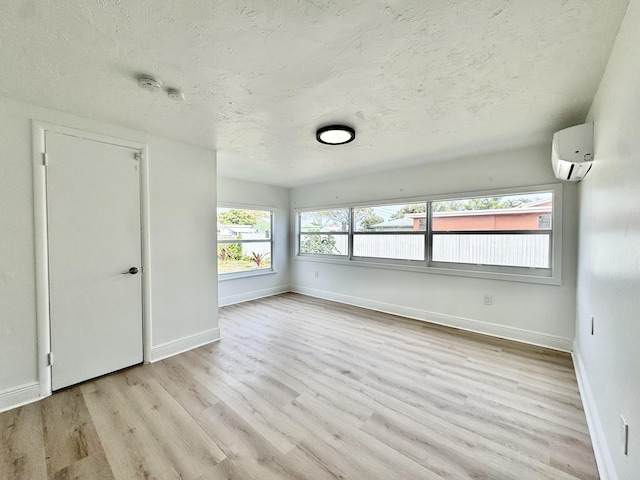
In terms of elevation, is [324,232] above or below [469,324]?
above

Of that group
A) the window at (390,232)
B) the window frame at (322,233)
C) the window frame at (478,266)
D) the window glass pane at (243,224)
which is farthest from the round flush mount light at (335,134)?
the window glass pane at (243,224)

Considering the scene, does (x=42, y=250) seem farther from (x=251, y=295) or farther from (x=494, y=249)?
(x=494, y=249)

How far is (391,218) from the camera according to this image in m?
4.36

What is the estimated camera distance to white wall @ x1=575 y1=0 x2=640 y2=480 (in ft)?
3.57

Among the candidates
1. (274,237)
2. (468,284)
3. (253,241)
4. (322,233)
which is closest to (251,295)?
(253,241)

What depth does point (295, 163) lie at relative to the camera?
3805 millimetres

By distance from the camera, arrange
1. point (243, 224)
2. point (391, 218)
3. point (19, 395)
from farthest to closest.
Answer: point (243, 224) → point (391, 218) → point (19, 395)

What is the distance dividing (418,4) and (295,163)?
2.75m

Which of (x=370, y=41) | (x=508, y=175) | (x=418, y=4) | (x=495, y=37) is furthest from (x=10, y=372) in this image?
(x=508, y=175)

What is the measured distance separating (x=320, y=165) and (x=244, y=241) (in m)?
2.22

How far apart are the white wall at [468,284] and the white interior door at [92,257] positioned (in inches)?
129

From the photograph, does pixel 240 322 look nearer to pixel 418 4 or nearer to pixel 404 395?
pixel 404 395

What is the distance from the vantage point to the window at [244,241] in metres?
4.77

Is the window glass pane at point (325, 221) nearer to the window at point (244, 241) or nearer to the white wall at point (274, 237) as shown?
the white wall at point (274, 237)
